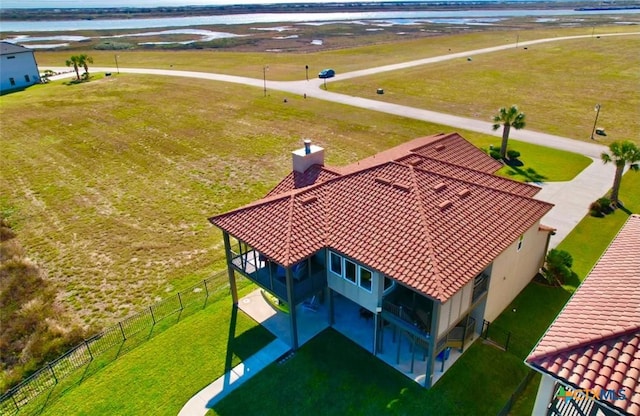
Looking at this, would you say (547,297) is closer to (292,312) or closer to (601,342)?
(601,342)

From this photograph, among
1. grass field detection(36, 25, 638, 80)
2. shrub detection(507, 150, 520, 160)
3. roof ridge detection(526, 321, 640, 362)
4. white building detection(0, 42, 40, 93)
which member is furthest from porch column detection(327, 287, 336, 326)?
white building detection(0, 42, 40, 93)

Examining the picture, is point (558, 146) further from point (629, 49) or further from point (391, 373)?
point (629, 49)

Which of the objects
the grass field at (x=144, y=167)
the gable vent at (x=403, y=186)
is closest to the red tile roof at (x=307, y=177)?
the gable vent at (x=403, y=186)

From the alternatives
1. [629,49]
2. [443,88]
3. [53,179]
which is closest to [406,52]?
[443,88]

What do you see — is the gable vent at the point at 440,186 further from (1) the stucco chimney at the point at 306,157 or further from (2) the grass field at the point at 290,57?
(2) the grass field at the point at 290,57

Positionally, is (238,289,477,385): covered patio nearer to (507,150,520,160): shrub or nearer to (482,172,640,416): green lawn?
(482,172,640,416): green lawn

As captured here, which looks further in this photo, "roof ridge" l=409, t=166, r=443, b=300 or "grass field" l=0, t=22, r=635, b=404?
"grass field" l=0, t=22, r=635, b=404
